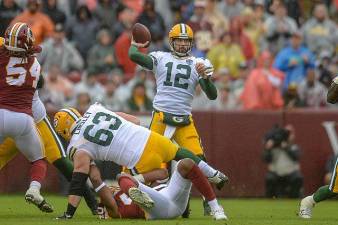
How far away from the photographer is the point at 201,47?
19.0m

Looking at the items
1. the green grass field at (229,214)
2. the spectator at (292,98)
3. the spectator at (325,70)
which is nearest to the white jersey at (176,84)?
the green grass field at (229,214)

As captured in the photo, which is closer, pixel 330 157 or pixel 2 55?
pixel 2 55

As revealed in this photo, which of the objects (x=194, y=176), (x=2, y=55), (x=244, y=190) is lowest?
(x=244, y=190)

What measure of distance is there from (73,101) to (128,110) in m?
0.95

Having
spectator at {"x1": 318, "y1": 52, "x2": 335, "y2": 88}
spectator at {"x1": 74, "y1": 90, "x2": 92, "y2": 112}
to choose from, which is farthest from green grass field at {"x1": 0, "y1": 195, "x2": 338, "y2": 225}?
spectator at {"x1": 318, "y1": 52, "x2": 335, "y2": 88}

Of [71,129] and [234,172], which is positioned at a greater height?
[71,129]

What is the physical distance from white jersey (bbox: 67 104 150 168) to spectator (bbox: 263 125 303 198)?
5.79 meters

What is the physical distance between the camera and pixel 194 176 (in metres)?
10.4

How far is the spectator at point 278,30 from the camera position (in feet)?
64.6

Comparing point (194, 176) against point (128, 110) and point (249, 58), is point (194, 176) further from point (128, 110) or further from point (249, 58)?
point (249, 58)

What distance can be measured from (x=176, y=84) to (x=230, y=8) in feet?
26.0

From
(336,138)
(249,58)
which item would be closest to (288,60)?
(249,58)

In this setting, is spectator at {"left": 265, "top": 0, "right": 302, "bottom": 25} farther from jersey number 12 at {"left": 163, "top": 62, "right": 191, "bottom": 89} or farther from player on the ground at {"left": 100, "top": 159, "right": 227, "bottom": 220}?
player on the ground at {"left": 100, "top": 159, "right": 227, "bottom": 220}

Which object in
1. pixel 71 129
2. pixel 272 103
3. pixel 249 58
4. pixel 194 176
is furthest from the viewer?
→ pixel 249 58
